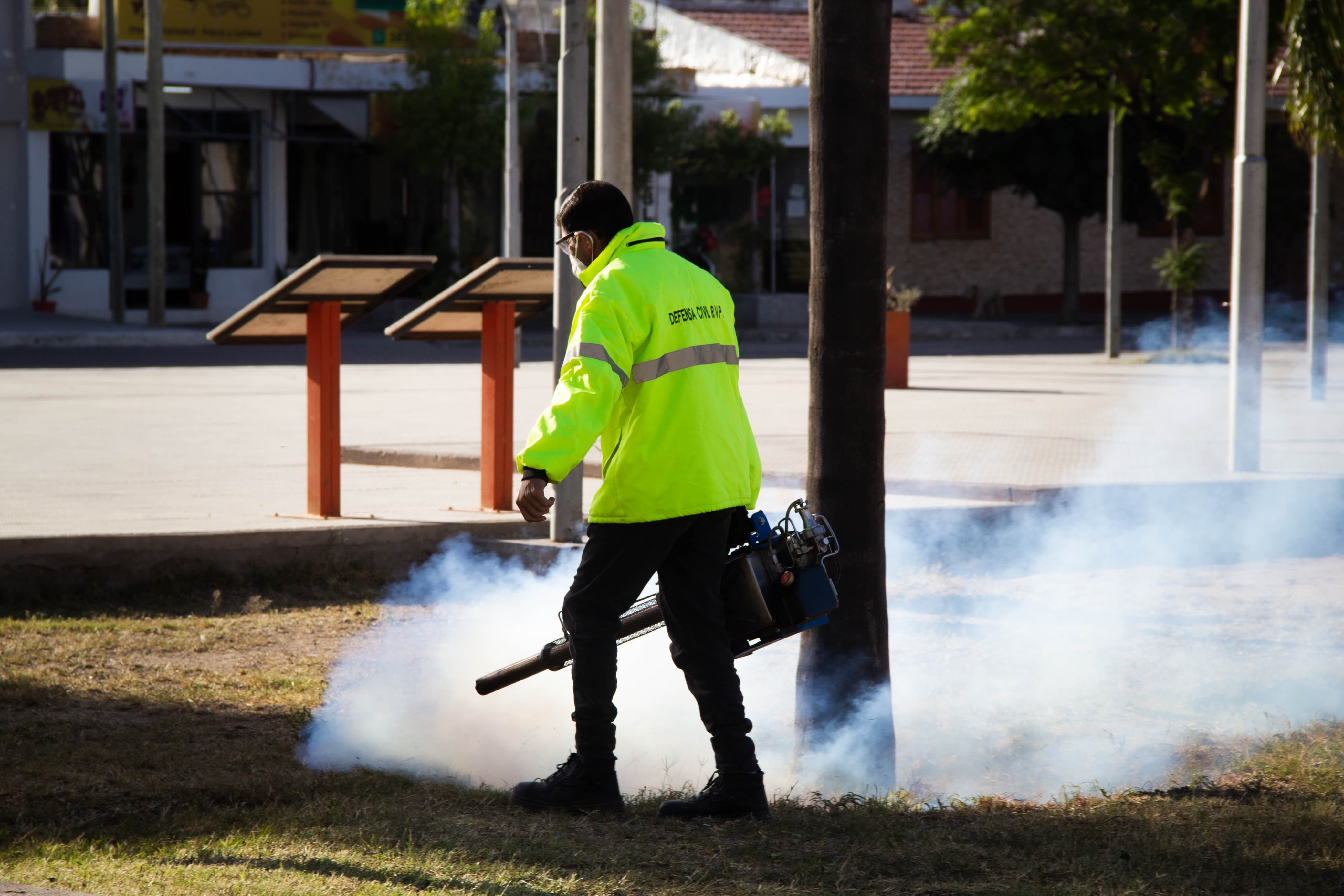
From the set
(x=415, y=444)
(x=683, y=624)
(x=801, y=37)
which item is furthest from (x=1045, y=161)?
(x=683, y=624)

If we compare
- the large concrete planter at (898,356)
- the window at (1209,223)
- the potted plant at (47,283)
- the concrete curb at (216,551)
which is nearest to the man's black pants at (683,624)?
the concrete curb at (216,551)

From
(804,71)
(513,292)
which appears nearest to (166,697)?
(513,292)

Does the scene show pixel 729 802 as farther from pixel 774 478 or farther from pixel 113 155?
pixel 113 155

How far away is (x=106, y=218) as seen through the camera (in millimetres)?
26969

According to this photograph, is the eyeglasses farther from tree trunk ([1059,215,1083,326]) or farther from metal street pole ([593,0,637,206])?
tree trunk ([1059,215,1083,326])

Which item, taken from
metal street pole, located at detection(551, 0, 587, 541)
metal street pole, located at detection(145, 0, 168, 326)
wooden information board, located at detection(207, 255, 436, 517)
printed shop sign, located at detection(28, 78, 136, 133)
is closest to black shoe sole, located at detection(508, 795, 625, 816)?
metal street pole, located at detection(551, 0, 587, 541)

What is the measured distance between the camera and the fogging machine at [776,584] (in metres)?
3.93

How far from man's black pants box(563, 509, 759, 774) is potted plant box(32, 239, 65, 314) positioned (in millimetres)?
24860

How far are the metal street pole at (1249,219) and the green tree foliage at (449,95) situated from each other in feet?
58.8

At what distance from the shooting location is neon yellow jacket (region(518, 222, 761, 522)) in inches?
141

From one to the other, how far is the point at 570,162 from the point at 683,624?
3.67 meters

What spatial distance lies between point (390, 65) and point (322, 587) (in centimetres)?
2202

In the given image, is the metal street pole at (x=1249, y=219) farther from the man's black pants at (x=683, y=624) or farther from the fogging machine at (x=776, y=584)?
the man's black pants at (x=683, y=624)

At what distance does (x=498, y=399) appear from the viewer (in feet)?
25.2
